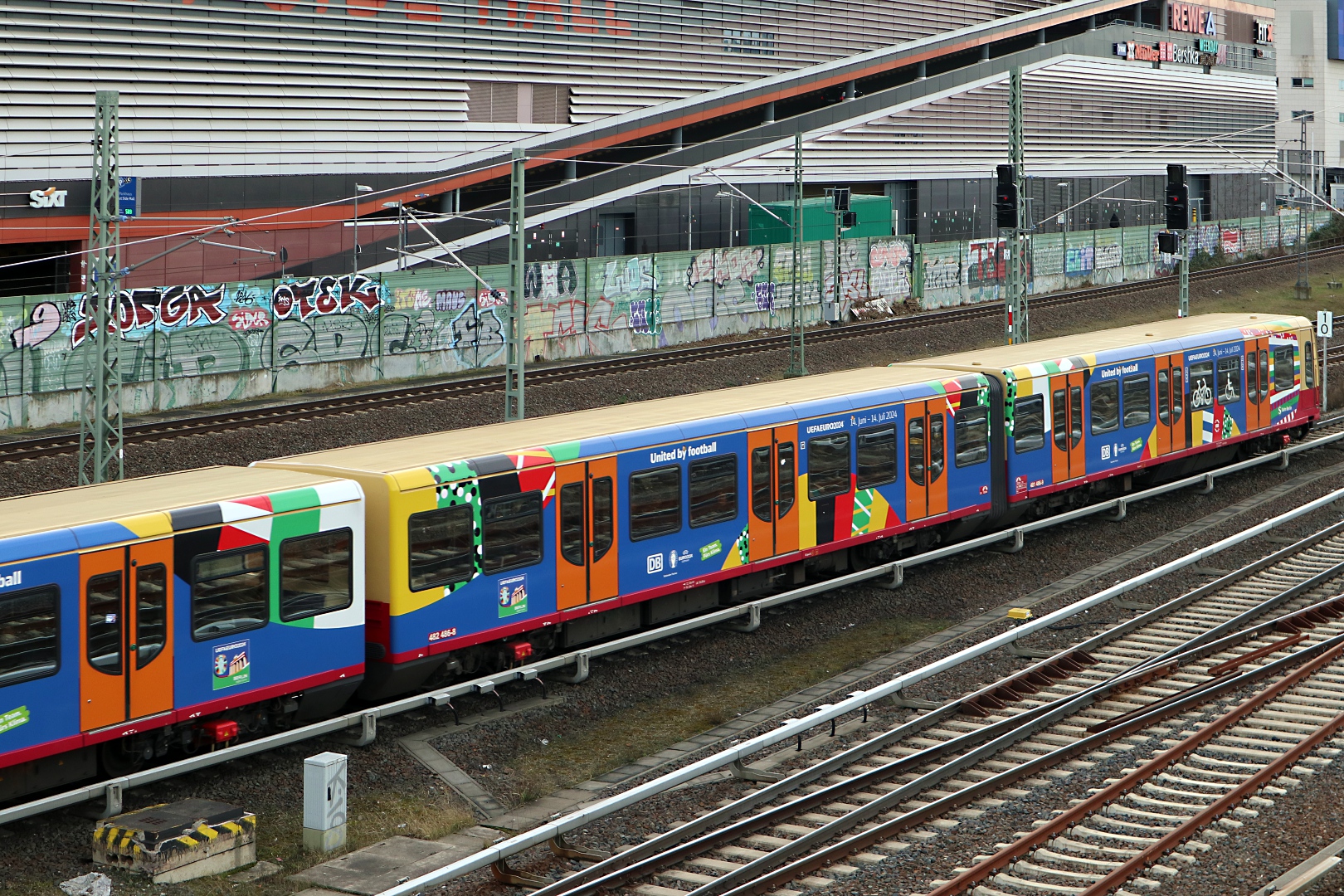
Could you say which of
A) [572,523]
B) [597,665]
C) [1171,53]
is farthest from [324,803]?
[1171,53]

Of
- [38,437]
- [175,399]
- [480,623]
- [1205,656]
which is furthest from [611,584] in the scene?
[175,399]

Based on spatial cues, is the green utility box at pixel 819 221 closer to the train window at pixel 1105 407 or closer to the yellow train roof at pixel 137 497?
the train window at pixel 1105 407

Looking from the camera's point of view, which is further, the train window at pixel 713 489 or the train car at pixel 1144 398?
the train car at pixel 1144 398

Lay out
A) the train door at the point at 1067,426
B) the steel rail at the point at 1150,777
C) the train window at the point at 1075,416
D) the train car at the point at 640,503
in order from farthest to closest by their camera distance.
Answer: the train window at the point at 1075,416
the train door at the point at 1067,426
the train car at the point at 640,503
the steel rail at the point at 1150,777

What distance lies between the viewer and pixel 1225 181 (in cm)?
9406

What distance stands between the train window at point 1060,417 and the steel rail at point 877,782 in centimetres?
727

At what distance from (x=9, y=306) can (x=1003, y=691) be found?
24.1 meters

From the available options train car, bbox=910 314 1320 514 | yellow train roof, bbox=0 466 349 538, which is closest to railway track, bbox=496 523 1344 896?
yellow train roof, bbox=0 466 349 538

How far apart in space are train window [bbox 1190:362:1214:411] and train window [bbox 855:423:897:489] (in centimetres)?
889

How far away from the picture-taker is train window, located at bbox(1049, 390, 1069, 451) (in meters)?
24.6

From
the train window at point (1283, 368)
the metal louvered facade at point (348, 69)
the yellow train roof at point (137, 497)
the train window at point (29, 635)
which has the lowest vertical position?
the train window at point (29, 635)

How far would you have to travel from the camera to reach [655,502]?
1811cm

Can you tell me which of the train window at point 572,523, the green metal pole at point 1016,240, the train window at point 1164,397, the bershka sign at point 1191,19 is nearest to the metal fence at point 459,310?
the train window at point 572,523

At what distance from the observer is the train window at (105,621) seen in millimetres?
12664
